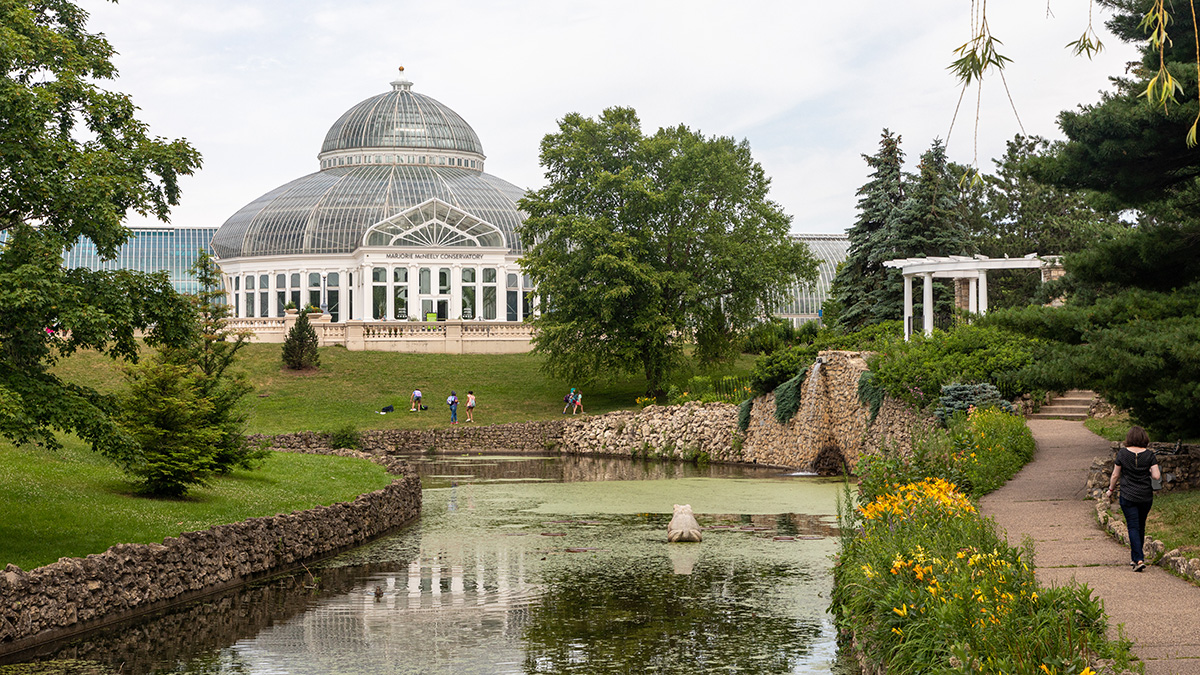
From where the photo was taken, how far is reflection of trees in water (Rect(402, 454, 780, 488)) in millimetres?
28484

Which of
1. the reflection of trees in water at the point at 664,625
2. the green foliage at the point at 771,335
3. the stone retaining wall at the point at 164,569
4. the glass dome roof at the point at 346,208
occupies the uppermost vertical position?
the glass dome roof at the point at 346,208

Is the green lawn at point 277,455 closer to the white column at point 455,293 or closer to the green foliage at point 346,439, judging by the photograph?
the green foliage at point 346,439

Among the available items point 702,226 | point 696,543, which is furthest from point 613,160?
point 696,543

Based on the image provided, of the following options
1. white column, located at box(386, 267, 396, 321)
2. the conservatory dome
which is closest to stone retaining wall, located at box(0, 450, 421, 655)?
white column, located at box(386, 267, 396, 321)

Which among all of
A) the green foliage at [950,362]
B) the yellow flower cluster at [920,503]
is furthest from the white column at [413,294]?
the yellow flower cluster at [920,503]

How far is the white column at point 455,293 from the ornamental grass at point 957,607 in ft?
163

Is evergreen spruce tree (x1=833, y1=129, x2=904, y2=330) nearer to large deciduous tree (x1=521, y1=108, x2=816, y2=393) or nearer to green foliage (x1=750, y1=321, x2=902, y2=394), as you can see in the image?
large deciduous tree (x1=521, y1=108, x2=816, y2=393)

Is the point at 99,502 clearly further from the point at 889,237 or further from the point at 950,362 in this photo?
the point at 889,237

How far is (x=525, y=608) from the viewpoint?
12.3 metres

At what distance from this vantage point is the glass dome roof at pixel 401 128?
234 feet

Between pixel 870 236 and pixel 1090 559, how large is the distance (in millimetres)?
31020

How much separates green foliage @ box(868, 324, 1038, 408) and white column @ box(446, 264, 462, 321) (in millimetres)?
34881

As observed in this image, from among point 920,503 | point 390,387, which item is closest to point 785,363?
point 390,387

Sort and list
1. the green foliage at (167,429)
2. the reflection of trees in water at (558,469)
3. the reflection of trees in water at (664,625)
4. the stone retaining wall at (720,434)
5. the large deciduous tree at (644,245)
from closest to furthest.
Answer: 1. the reflection of trees in water at (664,625)
2. the green foliage at (167,429)
3. the stone retaining wall at (720,434)
4. the reflection of trees in water at (558,469)
5. the large deciduous tree at (644,245)
